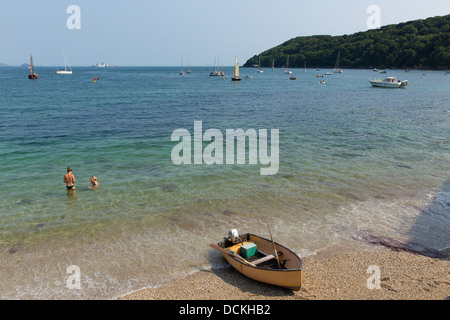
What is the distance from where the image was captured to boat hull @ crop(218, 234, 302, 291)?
35.3 ft

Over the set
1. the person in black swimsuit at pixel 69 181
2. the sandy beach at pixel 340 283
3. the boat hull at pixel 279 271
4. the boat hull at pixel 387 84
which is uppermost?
the boat hull at pixel 387 84

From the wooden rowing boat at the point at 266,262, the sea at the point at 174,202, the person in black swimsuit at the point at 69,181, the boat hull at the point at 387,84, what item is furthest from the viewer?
the boat hull at the point at 387,84

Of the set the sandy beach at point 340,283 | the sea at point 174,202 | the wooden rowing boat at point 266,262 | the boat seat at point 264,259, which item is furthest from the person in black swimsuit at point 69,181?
the boat seat at point 264,259

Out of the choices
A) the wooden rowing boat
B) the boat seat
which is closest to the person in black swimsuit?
the wooden rowing boat

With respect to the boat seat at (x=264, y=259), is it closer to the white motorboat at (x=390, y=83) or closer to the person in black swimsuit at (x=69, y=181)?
the person in black swimsuit at (x=69, y=181)

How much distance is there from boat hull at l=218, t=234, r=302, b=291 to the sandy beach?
313 millimetres

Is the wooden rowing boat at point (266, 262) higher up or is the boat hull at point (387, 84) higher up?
the boat hull at point (387, 84)

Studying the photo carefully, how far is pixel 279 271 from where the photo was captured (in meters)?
10.8

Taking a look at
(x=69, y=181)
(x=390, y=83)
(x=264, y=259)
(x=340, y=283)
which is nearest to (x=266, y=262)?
(x=264, y=259)

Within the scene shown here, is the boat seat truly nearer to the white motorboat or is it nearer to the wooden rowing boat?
the wooden rowing boat

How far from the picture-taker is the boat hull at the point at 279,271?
10773mm

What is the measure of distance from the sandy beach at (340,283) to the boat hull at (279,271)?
313 millimetres
